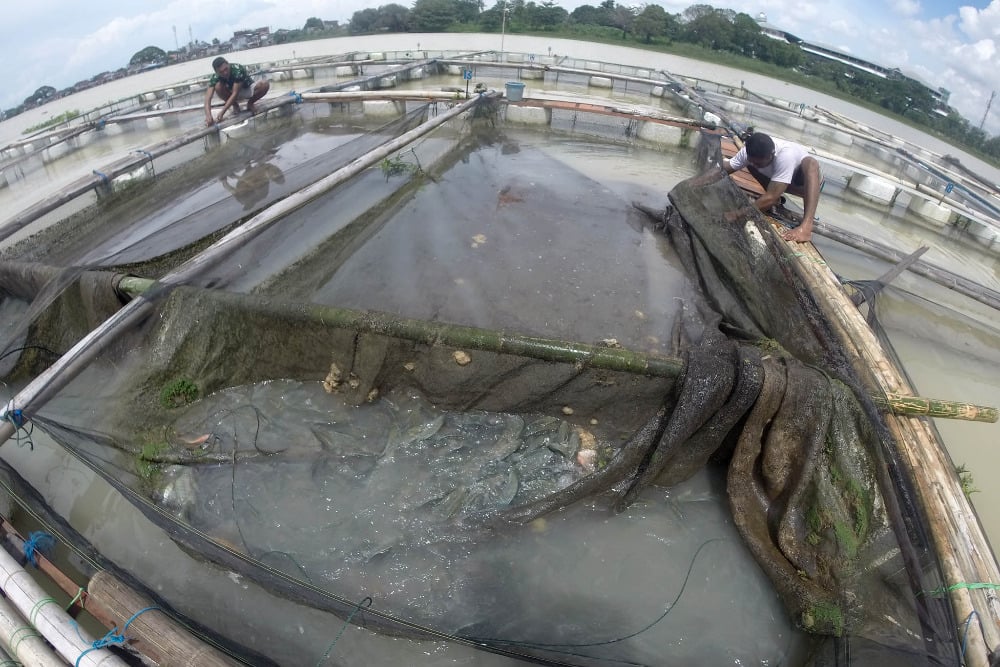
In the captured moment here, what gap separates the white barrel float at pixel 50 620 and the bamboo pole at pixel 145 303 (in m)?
0.71

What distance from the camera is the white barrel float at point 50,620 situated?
189cm

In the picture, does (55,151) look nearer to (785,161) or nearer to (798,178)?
(785,161)

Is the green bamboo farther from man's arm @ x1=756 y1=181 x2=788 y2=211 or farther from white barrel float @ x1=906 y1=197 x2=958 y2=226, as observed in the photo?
white barrel float @ x1=906 y1=197 x2=958 y2=226

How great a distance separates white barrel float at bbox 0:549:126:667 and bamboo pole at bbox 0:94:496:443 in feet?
2.34

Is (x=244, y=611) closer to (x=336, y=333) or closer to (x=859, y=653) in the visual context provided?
(x=336, y=333)

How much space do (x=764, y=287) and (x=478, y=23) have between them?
1275 inches

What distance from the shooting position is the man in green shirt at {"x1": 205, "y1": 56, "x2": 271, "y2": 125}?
22.0 ft

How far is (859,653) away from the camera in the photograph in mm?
2064

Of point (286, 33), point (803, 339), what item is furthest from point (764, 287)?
point (286, 33)

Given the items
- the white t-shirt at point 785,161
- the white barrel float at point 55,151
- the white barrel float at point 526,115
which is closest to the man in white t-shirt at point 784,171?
the white t-shirt at point 785,161

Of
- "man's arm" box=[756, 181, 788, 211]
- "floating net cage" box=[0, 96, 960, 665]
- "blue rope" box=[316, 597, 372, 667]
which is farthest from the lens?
"man's arm" box=[756, 181, 788, 211]

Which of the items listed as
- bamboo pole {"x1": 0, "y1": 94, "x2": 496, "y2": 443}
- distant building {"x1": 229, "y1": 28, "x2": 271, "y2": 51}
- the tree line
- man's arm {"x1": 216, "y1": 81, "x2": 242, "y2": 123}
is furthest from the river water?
the tree line

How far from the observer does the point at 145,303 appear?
9.85ft

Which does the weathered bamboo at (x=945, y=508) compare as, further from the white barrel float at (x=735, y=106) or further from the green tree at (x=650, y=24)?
the green tree at (x=650, y=24)
